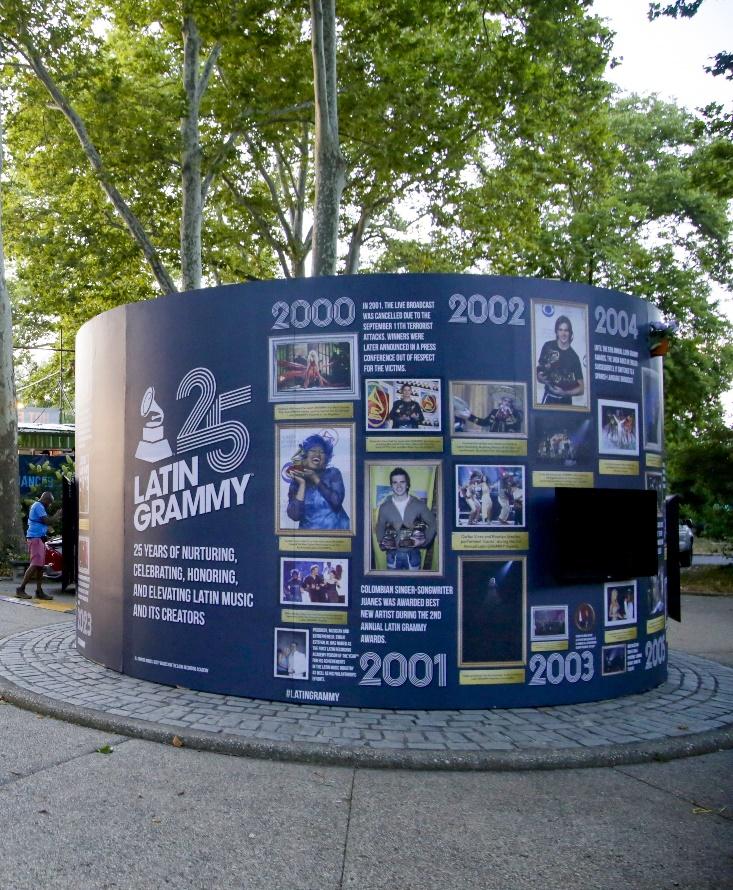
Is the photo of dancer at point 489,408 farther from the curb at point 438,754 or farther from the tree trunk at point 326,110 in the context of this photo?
the tree trunk at point 326,110

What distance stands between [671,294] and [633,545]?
57.7 ft

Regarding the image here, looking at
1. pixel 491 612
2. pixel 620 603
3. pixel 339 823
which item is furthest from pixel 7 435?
pixel 339 823

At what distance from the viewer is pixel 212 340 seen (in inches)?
276

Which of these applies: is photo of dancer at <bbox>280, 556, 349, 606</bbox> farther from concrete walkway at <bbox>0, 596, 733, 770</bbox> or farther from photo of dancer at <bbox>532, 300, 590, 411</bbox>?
photo of dancer at <bbox>532, 300, 590, 411</bbox>

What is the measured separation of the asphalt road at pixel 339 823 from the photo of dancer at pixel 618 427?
2.49m

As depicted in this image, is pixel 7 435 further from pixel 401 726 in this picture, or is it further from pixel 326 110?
pixel 401 726

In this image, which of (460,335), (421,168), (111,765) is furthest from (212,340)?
(421,168)

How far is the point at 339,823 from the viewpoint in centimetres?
440

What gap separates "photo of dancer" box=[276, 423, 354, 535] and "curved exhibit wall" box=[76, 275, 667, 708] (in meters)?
0.02
